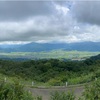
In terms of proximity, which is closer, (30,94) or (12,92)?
(30,94)

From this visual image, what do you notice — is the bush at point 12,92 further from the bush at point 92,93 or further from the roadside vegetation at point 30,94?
the bush at point 92,93

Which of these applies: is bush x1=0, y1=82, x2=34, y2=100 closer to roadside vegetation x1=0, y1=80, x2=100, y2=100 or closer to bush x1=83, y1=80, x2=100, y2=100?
roadside vegetation x1=0, y1=80, x2=100, y2=100

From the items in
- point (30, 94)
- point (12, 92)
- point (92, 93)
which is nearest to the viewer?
point (30, 94)

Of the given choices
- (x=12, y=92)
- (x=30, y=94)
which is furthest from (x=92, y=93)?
(x=12, y=92)

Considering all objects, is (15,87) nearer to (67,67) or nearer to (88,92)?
(88,92)

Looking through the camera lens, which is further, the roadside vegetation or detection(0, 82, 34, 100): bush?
detection(0, 82, 34, 100): bush

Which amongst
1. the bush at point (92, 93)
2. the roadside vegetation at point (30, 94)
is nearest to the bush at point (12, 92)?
the roadside vegetation at point (30, 94)

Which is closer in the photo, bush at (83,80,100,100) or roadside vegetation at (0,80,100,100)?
roadside vegetation at (0,80,100,100)

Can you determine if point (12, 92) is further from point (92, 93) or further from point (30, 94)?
point (92, 93)

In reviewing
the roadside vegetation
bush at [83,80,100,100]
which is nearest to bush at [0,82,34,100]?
the roadside vegetation

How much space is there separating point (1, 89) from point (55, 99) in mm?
3255

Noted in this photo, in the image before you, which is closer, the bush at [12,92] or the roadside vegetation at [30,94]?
the roadside vegetation at [30,94]

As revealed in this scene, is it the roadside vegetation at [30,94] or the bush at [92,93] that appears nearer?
the roadside vegetation at [30,94]

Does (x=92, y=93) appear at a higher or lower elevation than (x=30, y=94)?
lower
